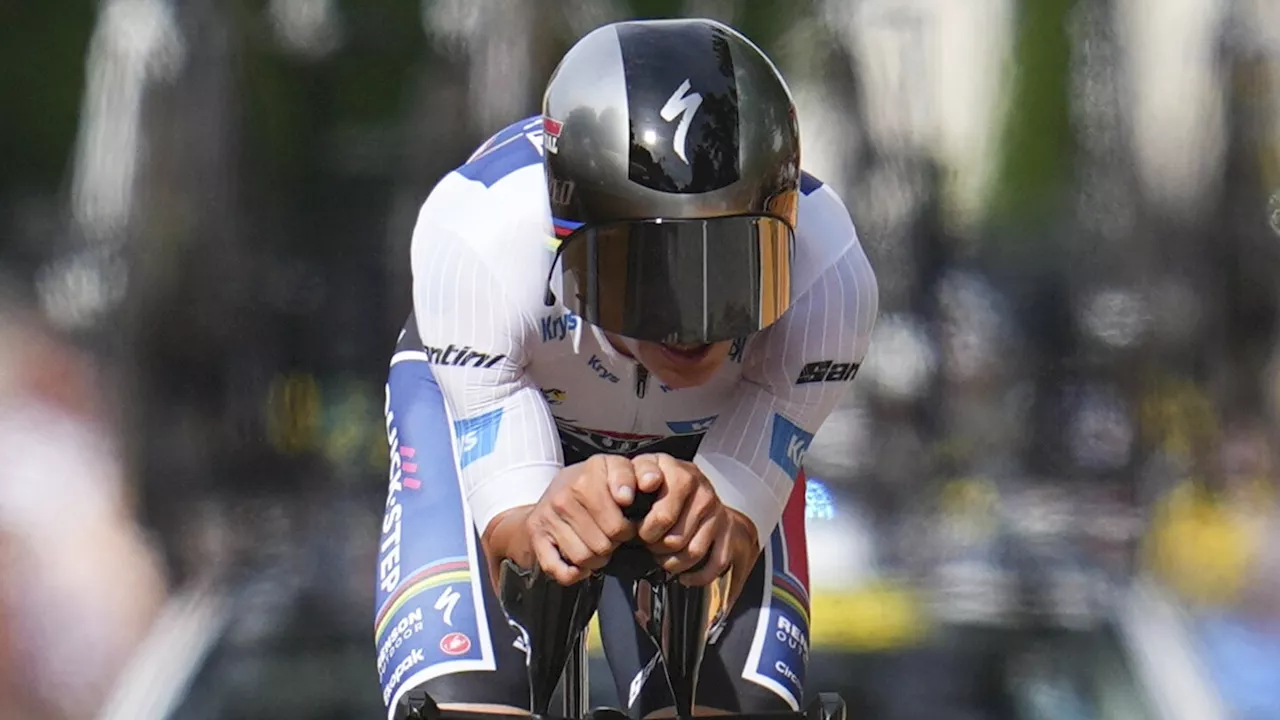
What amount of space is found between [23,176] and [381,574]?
3240 millimetres

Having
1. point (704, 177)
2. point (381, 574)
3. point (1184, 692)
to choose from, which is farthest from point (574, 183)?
point (1184, 692)

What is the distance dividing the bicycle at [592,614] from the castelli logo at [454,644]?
23 centimetres

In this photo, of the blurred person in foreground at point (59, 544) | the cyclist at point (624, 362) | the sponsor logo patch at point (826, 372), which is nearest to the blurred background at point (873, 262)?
the blurred person in foreground at point (59, 544)

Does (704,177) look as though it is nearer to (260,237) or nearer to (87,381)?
(87,381)

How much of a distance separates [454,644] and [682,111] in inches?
27.2

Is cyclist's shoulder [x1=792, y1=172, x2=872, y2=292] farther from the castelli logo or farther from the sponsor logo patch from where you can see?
the castelli logo

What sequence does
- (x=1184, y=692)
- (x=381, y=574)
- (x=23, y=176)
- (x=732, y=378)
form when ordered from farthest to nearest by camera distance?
(x=23, y=176) < (x=1184, y=692) < (x=381, y=574) < (x=732, y=378)

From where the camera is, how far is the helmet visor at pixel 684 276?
1.39 m

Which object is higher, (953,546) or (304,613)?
(304,613)

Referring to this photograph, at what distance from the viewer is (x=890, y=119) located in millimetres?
5109

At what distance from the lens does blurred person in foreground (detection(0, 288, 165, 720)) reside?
352 cm

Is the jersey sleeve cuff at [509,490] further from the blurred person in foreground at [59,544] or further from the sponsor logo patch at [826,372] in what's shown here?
the blurred person in foreground at [59,544]

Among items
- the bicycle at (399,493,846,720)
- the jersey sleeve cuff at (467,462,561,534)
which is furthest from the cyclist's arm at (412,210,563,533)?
the bicycle at (399,493,846,720)

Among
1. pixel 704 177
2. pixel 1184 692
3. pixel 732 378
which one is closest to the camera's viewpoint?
pixel 704 177
